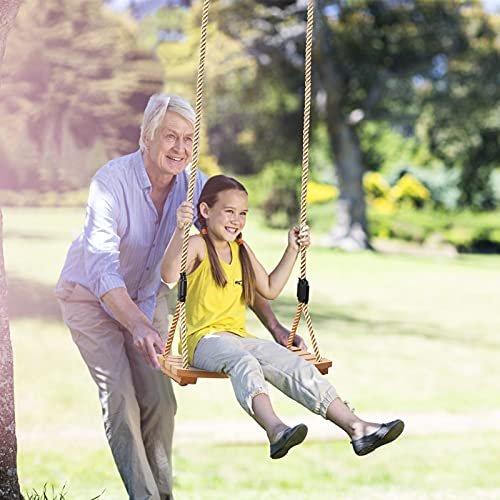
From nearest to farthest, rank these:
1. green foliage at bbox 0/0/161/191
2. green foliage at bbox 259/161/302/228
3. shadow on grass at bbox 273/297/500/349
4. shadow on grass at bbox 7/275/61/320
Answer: shadow on grass at bbox 273/297/500/349 < shadow on grass at bbox 7/275/61/320 < green foliage at bbox 259/161/302/228 < green foliage at bbox 0/0/161/191

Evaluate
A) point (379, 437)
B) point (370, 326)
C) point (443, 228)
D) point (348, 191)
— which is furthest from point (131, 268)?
point (443, 228)

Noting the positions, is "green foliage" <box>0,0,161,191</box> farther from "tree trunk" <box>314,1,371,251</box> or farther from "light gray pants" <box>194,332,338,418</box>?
"light gray pants" <box>194,332,338,418</box>

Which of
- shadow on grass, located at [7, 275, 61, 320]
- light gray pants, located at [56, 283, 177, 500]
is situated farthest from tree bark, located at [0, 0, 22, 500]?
shadow on grass, located at [7, 275, 61, 320]

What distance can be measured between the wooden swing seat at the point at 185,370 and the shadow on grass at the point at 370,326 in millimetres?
8132

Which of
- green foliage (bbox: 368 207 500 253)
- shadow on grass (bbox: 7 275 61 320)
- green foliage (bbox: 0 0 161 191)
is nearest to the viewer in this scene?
shadow on grass (bbox: 7 275 61 320)

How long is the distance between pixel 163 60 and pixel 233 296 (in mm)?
27672

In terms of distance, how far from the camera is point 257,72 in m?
23.0

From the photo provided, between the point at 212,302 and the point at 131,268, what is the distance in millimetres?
351

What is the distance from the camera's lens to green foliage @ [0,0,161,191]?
29.7 metres

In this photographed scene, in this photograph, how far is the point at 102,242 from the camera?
312 centimetres

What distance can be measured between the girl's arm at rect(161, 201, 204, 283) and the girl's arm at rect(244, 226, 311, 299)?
0.23 meters

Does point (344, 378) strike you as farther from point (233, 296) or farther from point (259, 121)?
point (259, 121)

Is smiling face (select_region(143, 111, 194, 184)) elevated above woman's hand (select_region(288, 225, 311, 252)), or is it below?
above

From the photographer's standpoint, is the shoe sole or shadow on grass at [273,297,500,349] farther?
shadow on grass at [273,297,500,349]
